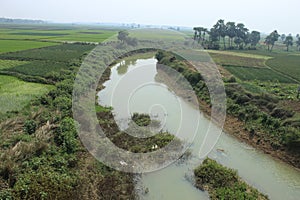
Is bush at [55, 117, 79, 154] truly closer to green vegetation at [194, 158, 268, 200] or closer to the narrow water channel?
the narrow water channel

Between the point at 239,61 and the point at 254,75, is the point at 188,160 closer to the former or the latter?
the point at 254,75


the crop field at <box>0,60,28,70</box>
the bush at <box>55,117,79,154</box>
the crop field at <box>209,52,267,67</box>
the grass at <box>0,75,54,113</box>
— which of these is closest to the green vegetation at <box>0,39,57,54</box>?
the crop field at <box>0,60,28,70</box>

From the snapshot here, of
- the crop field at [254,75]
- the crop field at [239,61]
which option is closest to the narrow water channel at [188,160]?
the crop field at [254,75]

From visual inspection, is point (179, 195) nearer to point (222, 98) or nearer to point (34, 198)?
point (34, 198)

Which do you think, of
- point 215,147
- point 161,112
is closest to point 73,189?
point 215,147

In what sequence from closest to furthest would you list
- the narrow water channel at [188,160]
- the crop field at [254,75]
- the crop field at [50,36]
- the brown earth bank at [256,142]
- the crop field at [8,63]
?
the narrow water channel at [188,160] < the brown earth bank at [256,142] < the crop field at [8,63] < the crop field at [254,75] < the crop field at [50,36]

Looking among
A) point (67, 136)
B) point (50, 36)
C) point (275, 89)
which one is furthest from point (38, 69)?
point (50, 36)

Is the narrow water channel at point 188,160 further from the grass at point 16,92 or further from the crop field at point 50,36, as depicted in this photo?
the crop field at point 50,36

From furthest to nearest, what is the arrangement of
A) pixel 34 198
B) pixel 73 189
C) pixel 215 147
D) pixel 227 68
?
pixel 227 68, pixel 215 147, pixel 73 189, pixel 34 198
